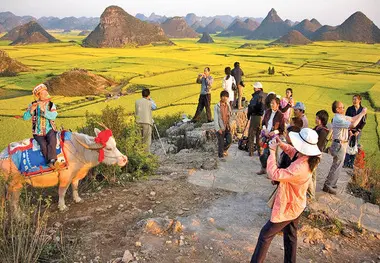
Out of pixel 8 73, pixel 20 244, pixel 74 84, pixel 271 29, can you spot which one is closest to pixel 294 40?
pixel 271 29

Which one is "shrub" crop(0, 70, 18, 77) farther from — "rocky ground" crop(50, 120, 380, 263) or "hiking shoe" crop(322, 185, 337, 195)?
"hiking shoe" crop(322, 185, 337, 195)

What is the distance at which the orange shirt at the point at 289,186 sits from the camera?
9.64 ft

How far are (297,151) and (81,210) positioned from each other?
2837 millimetres

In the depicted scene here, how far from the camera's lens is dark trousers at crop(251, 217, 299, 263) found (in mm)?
3092

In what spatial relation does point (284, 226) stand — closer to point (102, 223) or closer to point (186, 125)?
point (102, 223)

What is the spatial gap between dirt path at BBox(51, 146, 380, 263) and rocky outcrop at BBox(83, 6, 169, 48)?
43441mm

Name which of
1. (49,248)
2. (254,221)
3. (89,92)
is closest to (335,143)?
(254,221)

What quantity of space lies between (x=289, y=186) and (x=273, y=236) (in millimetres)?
483

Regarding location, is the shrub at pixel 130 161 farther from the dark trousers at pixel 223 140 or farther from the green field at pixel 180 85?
the green field at pixel 180 85

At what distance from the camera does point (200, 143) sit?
25.4 ft

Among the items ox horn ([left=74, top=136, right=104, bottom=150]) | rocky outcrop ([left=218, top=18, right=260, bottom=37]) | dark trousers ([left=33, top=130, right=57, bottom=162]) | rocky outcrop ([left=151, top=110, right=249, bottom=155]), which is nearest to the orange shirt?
ox horn ([left=74, top=136, right=104, bottom=150])

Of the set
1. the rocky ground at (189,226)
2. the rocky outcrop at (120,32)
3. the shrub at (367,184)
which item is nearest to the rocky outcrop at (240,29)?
the rocky outcrop at (120,32)

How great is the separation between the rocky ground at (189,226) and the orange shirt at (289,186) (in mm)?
782

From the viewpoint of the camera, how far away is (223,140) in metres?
6.43
